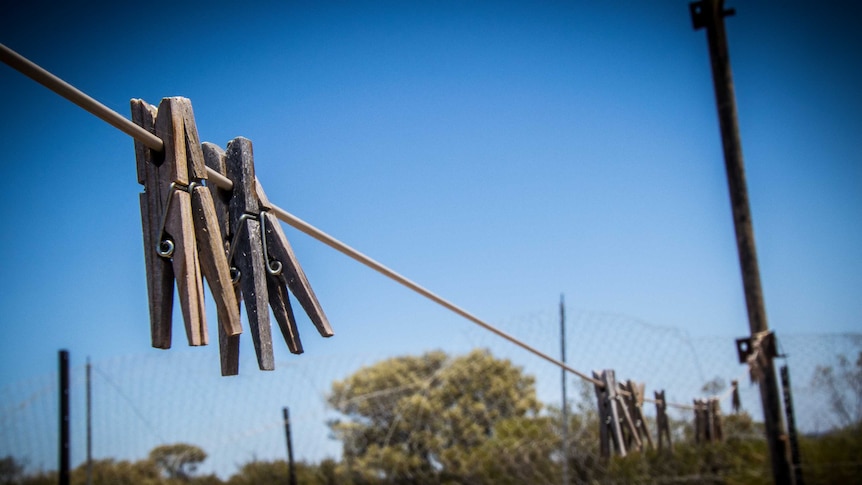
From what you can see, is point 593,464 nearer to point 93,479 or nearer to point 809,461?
point 809,461

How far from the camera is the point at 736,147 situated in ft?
14.3

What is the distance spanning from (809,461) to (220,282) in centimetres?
503

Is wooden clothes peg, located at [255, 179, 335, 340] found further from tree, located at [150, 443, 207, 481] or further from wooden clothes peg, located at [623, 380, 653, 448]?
tree, located at [150, 443, 207, 481]

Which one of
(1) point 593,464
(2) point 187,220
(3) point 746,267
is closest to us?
(2) point 187,220

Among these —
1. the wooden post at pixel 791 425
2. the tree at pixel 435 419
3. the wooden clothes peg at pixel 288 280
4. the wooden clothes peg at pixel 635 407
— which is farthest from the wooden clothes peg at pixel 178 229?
the tree at pixel 435 419

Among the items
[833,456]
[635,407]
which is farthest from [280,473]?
[833,456]

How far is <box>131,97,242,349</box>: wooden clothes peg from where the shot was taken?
40.4 inches

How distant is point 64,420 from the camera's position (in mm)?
4211

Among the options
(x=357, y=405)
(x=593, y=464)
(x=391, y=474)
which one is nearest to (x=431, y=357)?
(x=357, y=405)

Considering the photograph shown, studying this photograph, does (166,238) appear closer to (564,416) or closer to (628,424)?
(628,424)

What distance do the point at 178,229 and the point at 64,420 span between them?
3863mm

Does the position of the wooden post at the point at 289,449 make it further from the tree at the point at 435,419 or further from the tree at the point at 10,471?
the tree at the point at 10,471

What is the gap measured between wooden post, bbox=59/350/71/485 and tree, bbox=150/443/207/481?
0.61 m

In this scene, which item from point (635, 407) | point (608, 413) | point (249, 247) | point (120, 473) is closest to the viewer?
point (249, 247)
